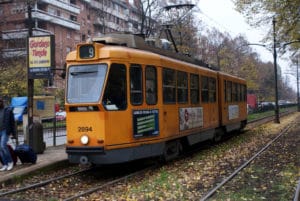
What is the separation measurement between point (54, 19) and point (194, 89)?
161ft

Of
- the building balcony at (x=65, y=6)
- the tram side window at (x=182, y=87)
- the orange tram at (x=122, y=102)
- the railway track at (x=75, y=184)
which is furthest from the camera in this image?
the building balcony at (x=65, y=6)

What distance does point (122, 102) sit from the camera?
10430 mm

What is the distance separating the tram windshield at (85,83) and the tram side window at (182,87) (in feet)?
11.1

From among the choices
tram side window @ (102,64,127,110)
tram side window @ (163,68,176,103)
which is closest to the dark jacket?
tram side window @ (102,64,127,110)

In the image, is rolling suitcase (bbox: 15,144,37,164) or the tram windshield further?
rolling suitcase (bbox: 15,144,37,164)

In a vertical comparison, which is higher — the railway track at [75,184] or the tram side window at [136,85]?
the tram side window at [136,85]

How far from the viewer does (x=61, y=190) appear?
30.9 ft

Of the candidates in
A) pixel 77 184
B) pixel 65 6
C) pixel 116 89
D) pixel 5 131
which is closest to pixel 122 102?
pixel 116 89

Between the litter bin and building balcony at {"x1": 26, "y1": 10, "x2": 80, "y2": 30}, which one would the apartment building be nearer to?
building balcony at {"x1": 26, "y1": 10, "x2": 80, "y2": 30}

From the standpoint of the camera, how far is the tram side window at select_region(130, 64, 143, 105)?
35.0 feet

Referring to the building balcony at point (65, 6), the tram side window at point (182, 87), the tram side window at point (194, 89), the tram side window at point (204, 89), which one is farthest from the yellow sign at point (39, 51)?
the building balcony at point (65, 6)

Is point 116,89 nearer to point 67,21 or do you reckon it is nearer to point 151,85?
point 151,85

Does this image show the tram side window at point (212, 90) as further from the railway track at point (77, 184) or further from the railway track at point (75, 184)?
the railway track at point (75, 184)

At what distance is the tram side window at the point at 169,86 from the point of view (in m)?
12.1
